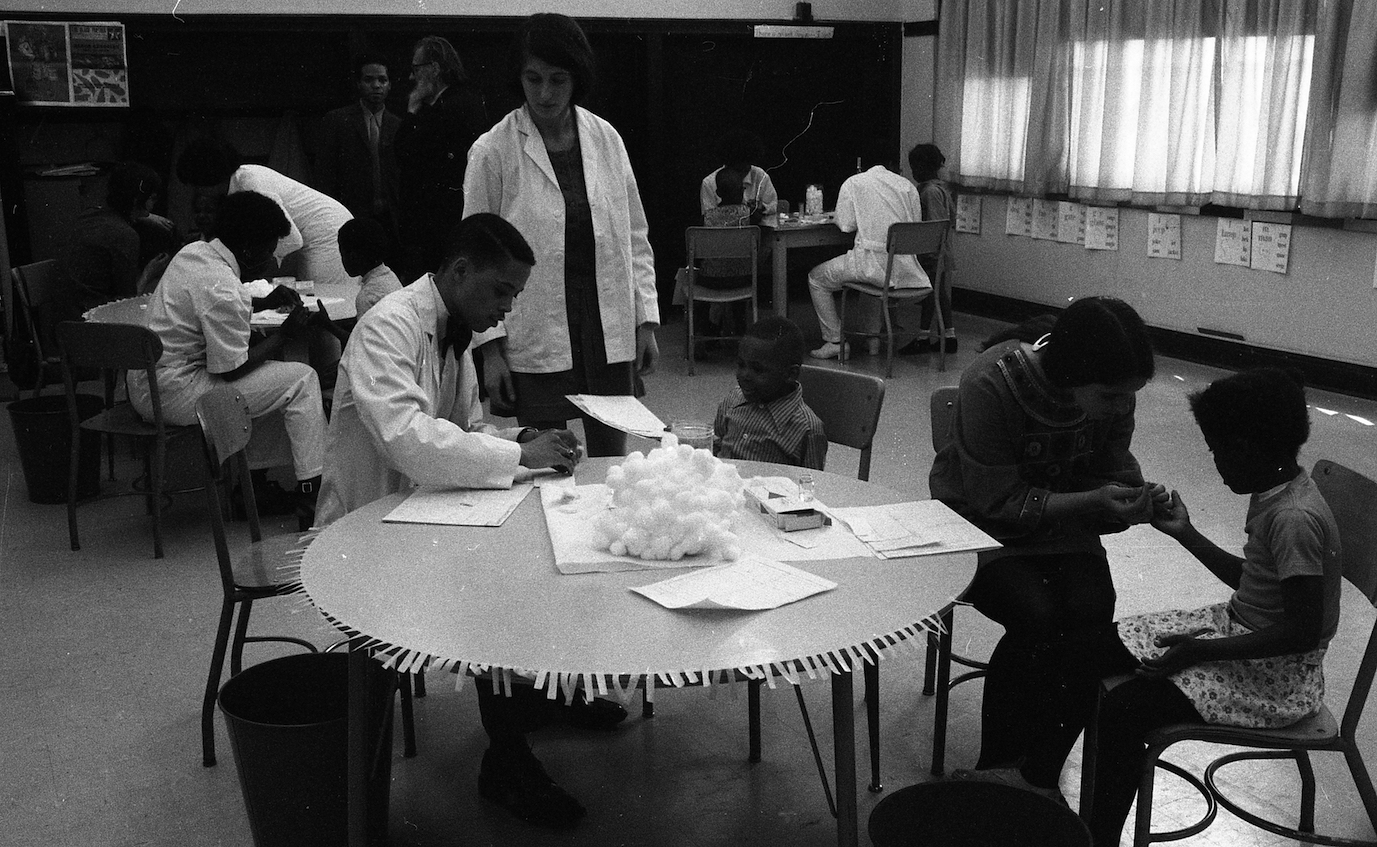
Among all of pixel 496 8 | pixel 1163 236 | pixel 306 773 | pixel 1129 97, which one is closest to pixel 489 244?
pixel 306 773

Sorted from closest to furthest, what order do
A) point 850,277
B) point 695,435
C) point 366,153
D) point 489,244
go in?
1. point 695,435
2. point 489,244
3. point 366,153
4. point 850,277

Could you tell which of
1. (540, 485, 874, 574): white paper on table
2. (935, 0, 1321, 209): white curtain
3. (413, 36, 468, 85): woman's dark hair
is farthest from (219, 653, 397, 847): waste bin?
(935, 0, 1321, 209): white curtain

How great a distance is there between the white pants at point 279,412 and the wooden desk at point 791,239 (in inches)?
145

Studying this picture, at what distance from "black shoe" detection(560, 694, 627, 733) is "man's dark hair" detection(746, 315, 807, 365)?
0.98 m

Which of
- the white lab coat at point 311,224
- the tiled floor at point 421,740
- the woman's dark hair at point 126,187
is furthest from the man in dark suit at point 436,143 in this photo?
the tiled floor at point 421,740

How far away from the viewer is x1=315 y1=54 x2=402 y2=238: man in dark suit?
6.94 metres

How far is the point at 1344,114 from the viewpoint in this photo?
6.16m

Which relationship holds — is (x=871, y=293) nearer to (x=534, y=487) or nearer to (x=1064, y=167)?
(x=1064, y=167)

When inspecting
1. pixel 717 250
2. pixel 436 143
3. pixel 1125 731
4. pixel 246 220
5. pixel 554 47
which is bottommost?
pixel 1125 731

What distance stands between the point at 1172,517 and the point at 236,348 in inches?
127

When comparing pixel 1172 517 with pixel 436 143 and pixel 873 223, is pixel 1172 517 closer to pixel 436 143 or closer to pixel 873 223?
pixel 436 143

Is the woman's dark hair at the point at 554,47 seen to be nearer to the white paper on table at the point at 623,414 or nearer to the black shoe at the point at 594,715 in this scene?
the white paper on table at the point at 623,414

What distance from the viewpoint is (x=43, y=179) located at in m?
7.41

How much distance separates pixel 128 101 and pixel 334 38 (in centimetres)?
134
